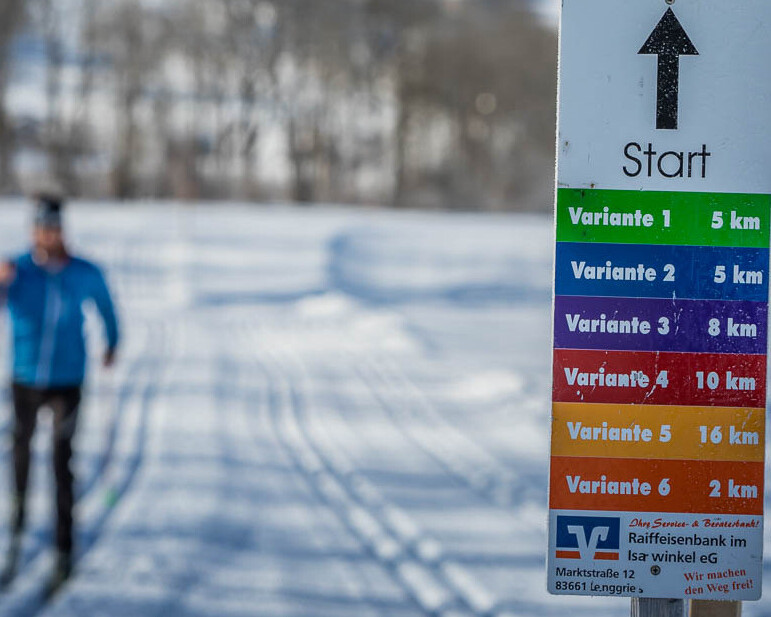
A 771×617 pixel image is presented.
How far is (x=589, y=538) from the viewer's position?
192cm

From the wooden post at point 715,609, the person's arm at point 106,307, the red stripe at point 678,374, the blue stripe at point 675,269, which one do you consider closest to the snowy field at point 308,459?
the person's arm at point 106,307

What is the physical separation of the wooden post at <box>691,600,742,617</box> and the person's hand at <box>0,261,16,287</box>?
4175 millimetres

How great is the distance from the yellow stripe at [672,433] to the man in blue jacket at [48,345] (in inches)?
158

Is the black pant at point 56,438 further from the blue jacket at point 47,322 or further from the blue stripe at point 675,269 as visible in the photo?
the blue stripe at point 675,269

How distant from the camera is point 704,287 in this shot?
189cm

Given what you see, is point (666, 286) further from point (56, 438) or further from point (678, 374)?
point (56, 438)

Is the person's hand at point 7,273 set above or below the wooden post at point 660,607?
above

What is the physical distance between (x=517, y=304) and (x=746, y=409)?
631 inches

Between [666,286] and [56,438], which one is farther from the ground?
[666,286]

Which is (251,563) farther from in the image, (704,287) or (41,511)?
(704,287)

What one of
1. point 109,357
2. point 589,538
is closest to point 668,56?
point 589,538

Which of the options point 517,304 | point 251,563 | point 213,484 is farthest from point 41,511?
point 517,304

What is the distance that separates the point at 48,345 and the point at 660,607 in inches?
163

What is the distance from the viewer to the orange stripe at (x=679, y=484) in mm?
1898
